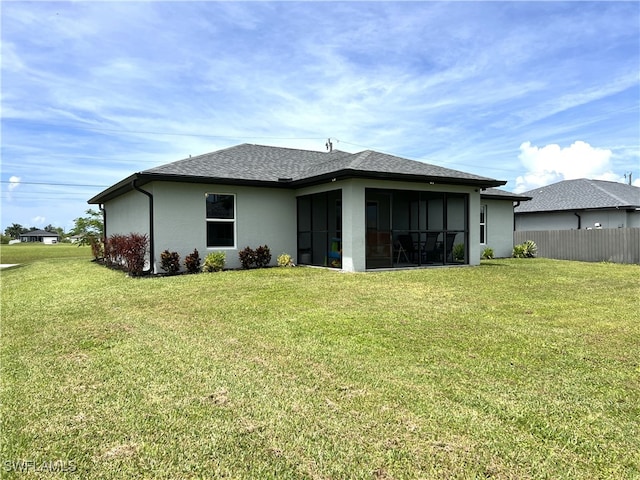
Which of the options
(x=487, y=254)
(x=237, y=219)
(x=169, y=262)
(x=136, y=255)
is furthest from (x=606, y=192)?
(x=136, y=255)

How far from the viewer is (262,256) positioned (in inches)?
517

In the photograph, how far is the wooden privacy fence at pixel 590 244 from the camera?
15.7m

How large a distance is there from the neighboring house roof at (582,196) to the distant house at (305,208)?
387 inches

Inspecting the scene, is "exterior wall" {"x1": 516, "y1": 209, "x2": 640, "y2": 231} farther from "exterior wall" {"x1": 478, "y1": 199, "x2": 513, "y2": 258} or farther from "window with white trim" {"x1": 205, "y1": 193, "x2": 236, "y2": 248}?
"window with white trim" {"x1": 205, "y1": 193, "x2": 236, "y2": 248}

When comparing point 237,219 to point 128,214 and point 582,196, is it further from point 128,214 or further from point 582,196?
point 582,196

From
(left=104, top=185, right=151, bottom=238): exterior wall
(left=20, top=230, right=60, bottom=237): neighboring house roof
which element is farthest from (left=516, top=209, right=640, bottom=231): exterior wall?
(left=20, top=230, right=60, bottom=237): neighboring house roof

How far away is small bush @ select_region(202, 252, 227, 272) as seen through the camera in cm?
1197

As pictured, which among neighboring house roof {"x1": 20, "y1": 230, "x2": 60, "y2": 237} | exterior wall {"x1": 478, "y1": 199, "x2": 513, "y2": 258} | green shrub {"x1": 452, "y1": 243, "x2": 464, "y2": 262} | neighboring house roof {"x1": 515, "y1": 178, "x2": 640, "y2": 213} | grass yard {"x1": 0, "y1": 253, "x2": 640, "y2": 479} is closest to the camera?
grass yard {"x1": 0, "y1": 253, "x2": 640, "y2": 479}

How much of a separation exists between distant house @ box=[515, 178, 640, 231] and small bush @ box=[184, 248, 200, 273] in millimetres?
18903

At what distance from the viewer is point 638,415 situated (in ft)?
9.68

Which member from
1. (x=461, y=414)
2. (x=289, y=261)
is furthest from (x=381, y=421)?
(x=289, y=261)

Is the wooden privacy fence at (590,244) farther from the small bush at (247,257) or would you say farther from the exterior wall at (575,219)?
the small bush at (247,257)

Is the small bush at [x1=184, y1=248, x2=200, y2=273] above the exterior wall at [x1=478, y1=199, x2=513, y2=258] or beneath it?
beneath

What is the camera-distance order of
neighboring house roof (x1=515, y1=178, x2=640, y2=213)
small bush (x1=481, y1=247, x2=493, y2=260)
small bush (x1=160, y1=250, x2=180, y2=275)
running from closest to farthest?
small bush (x1=160, y1=250, x2=180, y2=275) < small bush (x1=481, y1=247, x2=493, y2=260) < neighboring house roof (x1=515, y1=178, x2=640, y2=213)
